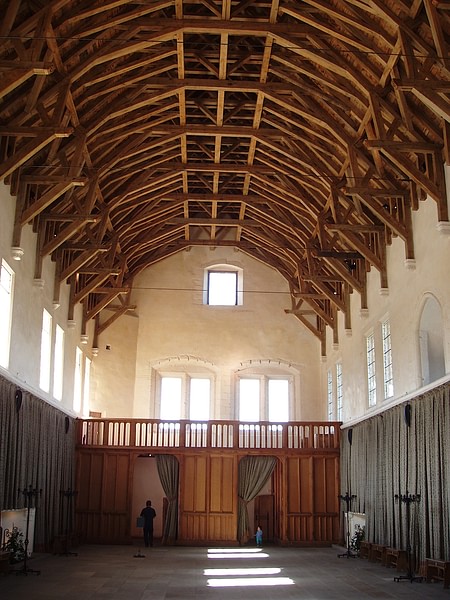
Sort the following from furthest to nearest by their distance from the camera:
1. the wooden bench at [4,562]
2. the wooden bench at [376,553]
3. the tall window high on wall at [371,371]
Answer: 1. the tall window high on wall at [371,371]
2. the wooden bench at [376,553]
3. the wooden bench at [4,562]

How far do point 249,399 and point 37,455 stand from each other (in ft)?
33.4

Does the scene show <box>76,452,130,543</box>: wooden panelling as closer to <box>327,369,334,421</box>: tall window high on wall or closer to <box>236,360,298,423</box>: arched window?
<box>236,360,298,423</box>: arched window

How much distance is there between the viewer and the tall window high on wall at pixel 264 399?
26266 millimetres

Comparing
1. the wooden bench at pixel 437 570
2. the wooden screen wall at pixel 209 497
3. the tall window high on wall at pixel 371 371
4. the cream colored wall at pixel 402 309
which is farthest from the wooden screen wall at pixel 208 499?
the wooden bench at pixel 437 570

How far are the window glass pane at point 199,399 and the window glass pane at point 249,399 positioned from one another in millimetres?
1134

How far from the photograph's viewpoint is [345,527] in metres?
21.3

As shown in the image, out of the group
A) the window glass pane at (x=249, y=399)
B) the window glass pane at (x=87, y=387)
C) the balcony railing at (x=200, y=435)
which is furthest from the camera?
the window glass pane at (x=249, y=399)

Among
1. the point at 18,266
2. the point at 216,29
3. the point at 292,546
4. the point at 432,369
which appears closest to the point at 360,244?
the point at 432,369

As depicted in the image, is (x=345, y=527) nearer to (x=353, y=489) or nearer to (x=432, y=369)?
(x=353, y=489)

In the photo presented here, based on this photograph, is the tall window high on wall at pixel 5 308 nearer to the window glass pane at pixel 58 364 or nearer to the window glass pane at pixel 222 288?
the window glass pane at pixel 58 364

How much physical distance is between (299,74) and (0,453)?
10.1m

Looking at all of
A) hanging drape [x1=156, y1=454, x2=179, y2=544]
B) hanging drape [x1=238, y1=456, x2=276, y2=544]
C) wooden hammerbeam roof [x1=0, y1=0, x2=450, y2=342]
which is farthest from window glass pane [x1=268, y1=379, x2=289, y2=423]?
hanging drape [x1=156, y1=454, x2=179, y2=544]

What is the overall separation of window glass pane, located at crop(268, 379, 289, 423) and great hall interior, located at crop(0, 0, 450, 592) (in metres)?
0.07

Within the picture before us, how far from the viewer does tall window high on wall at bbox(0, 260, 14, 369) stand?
15.1 m
